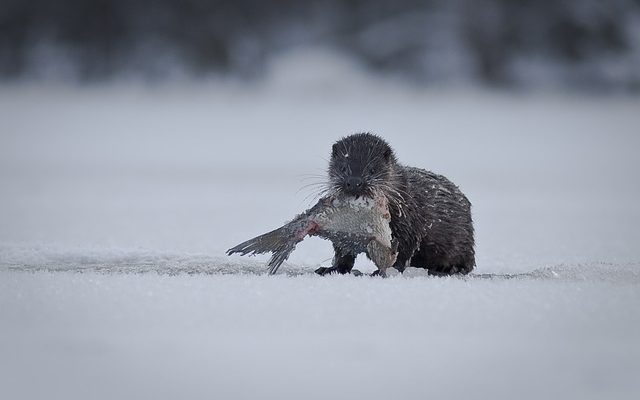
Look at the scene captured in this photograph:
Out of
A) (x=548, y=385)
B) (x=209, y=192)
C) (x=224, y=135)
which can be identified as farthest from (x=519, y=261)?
(x=224, y=135)

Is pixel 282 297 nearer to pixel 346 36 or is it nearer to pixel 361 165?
pixel 361 165

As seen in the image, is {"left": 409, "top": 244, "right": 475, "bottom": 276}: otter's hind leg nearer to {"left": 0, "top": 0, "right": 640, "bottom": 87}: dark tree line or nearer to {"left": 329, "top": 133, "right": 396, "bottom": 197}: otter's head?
{"left": 329, "top": 133, "right": 396, "bottom": 197}: otter's head

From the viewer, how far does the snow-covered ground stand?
2.85 meters

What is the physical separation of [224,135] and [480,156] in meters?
4.70

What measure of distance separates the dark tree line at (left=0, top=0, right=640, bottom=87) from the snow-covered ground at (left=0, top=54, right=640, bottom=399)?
12.3 metres

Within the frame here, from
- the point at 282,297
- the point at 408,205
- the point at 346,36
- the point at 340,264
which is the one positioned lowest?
the point at 282,297

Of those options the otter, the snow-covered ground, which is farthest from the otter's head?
the snow-covered ground

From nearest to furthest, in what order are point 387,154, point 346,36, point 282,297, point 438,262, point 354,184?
point 282,297 < point 354,184 < point 387,154 < point 438,262 < point 346,36

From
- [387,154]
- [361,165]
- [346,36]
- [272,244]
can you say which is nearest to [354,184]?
[361,165]

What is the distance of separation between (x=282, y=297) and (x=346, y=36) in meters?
22.5

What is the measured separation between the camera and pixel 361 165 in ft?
14.4

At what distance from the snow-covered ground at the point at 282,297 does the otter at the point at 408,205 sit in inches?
9.2

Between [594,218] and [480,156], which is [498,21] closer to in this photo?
[480,156]

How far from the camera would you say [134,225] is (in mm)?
7027
